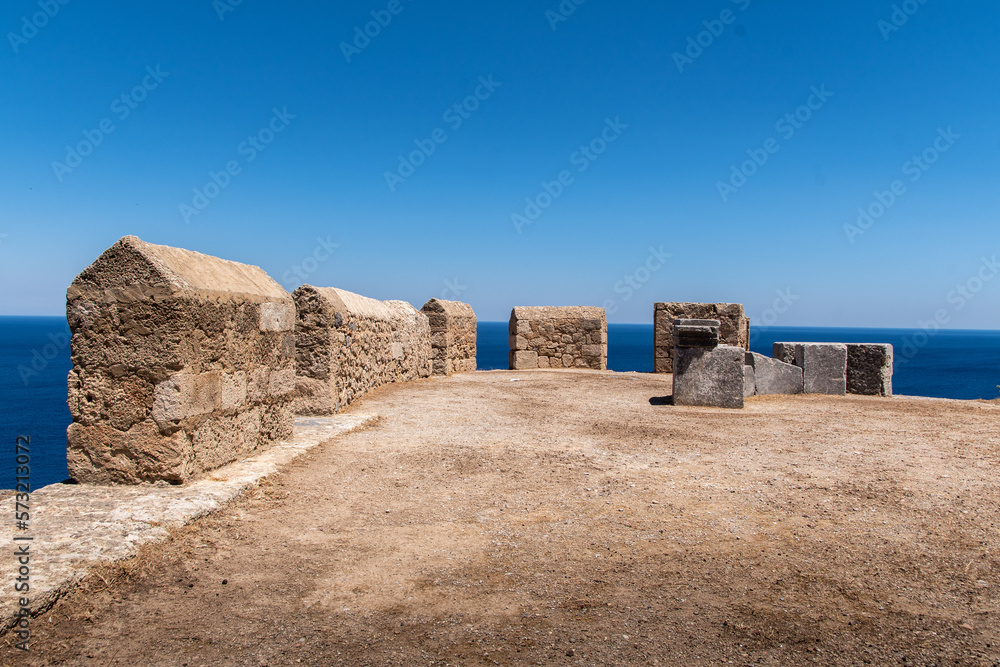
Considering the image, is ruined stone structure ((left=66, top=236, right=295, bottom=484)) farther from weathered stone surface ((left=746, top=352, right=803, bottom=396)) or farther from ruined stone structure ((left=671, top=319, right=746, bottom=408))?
weathered stone surface ((left=746, top=352, right=803, bottom=396))

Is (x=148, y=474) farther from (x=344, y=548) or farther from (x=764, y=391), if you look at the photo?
(x=764, y=391)

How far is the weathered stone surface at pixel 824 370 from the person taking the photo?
959 centimetres

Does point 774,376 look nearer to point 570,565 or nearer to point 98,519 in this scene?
point 570,565

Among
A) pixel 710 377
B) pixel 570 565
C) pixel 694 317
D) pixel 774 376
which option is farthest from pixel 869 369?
pixel 570 565

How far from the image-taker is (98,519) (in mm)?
3264

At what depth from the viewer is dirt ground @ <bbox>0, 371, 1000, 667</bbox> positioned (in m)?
2.34

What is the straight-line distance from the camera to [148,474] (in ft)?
12.9

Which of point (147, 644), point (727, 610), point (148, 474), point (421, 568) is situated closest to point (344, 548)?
point (421, 568)

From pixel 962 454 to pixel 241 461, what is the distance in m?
6.13

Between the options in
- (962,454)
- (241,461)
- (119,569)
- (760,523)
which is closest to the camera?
(119,569)

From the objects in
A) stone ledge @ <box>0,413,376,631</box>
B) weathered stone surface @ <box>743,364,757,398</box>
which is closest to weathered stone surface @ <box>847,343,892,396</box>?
weathered stone surface @ <box>743,364,757,398</box>

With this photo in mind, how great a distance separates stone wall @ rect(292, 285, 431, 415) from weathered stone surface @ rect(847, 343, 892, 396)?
734cm

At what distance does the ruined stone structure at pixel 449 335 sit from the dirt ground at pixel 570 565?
642cm

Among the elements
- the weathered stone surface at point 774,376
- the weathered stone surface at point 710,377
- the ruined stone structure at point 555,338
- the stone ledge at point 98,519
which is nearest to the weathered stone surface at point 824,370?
the weathered stone surface at point 774,376
